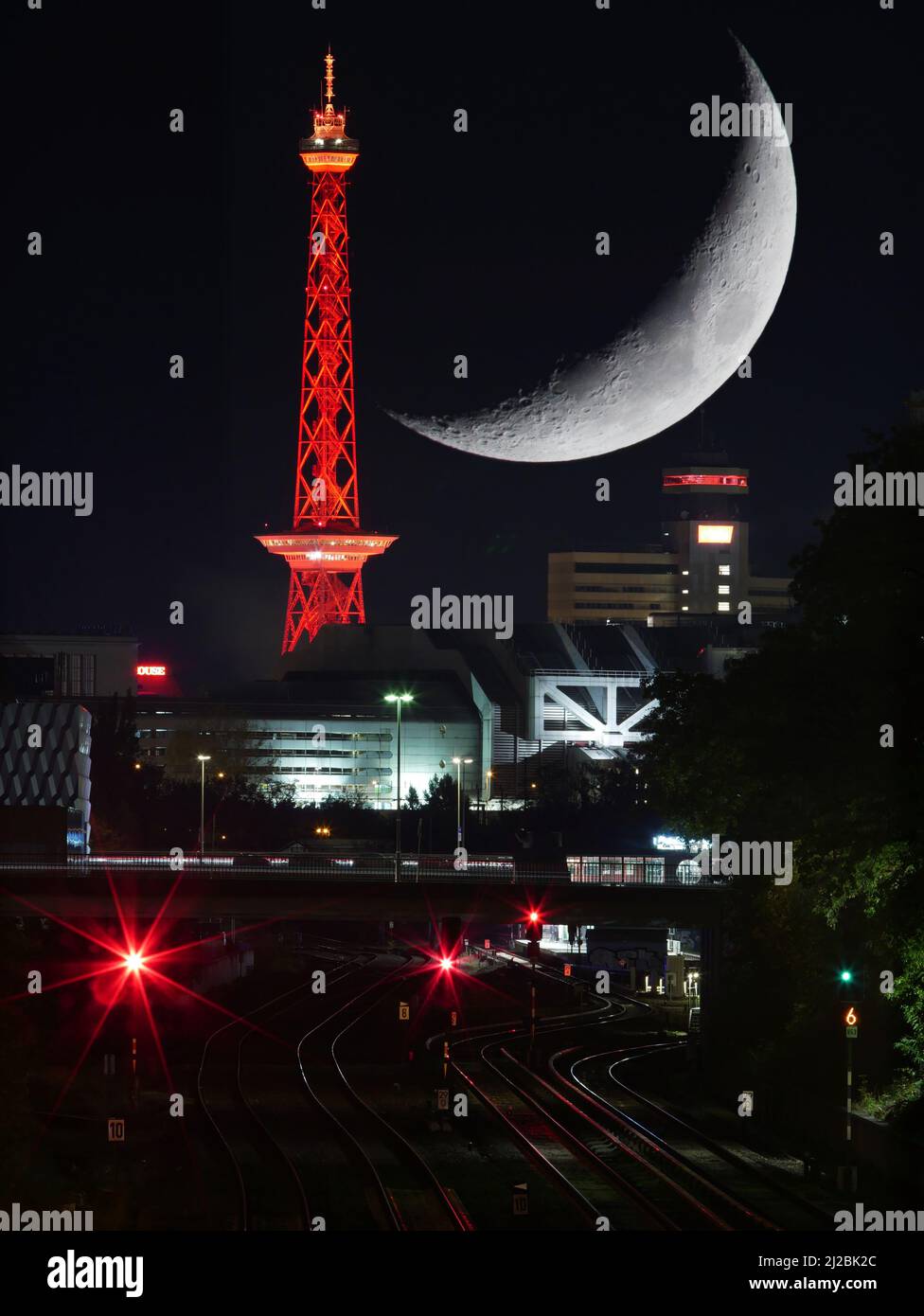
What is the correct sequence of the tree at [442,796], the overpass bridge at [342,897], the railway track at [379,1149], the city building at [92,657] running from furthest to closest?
the city building at [92,657] < the tree at [442,796] < the overpass bridge at [342,897] < the railway track at [379,1149]

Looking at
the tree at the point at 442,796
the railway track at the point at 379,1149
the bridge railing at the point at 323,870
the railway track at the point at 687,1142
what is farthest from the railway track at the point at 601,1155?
the tree at the point at 442,796

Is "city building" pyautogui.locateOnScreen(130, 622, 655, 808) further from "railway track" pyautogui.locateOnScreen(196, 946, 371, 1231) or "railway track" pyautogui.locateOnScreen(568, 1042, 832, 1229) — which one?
"railway track" pyautogui.locateOnScreen(568, 1042, 832, 1229)

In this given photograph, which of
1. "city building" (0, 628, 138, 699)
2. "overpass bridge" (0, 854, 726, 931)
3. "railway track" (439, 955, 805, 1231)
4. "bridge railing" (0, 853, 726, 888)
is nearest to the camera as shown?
"railway track" (439, 955, 805, 1231)

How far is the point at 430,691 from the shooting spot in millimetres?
164500

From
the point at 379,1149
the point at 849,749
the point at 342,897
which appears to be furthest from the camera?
the point at 342,897

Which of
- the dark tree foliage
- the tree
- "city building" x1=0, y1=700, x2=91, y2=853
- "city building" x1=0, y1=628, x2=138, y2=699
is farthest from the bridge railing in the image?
"city building" x1=0, y1=628, x2=138, y2=699

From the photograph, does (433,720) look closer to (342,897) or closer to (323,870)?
(323,870)

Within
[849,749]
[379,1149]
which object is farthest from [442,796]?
[849,749]

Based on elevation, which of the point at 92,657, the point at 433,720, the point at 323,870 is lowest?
the point at 323,870

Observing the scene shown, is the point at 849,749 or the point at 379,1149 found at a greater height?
the point at 849,749

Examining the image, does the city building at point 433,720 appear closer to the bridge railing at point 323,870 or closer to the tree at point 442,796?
the tree at point 442,796
